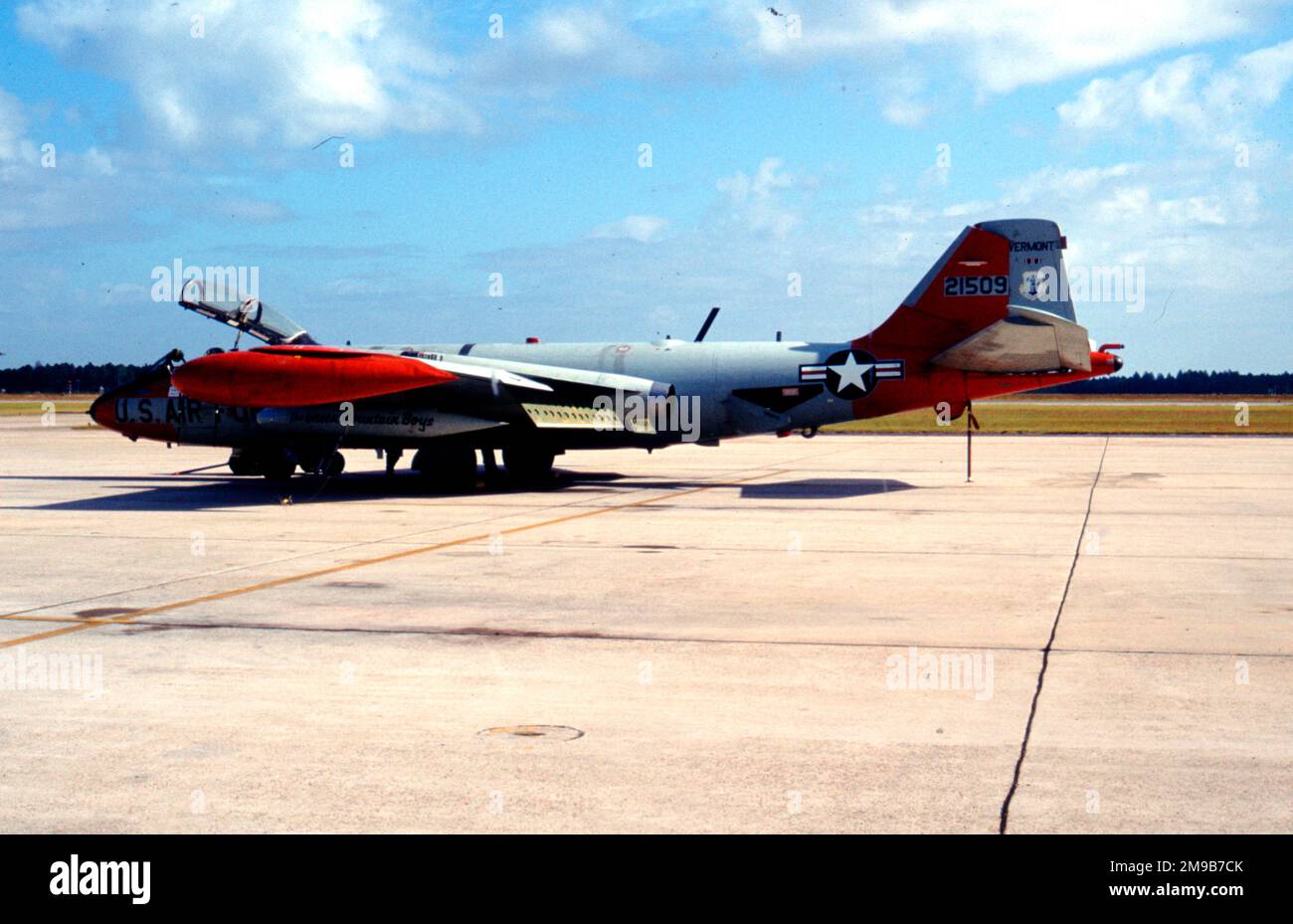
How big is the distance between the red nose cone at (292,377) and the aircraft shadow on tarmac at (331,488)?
73.5 inches

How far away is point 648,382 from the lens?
2438cm

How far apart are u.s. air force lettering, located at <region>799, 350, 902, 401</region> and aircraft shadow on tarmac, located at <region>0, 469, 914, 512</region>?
1973 mm

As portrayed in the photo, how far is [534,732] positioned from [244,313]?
18.9 meters

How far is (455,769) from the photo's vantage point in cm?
654

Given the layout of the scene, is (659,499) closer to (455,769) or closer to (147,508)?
(147,508)

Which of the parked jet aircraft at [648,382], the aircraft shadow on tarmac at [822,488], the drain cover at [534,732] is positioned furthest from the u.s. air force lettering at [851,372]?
the drain cover at [534,732]

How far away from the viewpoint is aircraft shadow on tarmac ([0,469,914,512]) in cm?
2198

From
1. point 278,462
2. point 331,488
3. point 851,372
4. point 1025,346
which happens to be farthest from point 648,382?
point 278,462

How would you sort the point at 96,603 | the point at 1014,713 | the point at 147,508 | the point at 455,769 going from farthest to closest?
the point at 147,508 < the point at 96,603 < the point at 1014,713 < the point at 455,769

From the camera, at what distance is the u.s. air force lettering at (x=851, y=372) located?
23.7m

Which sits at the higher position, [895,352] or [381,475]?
[895,352]

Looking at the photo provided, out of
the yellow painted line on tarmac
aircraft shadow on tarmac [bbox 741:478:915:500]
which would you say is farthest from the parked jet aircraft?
the yellow painted line on tarmac
